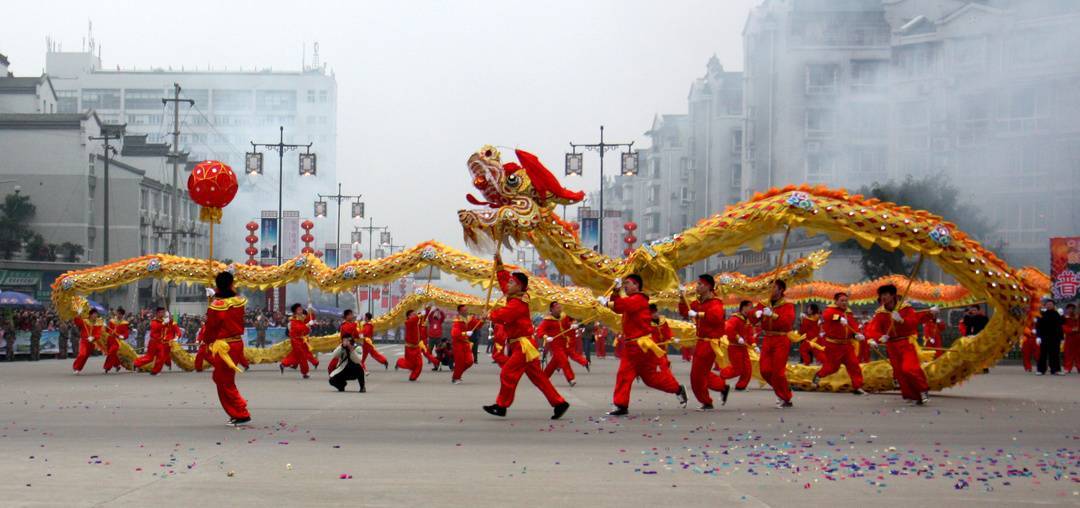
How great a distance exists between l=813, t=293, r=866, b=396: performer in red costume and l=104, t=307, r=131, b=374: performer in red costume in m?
13.7

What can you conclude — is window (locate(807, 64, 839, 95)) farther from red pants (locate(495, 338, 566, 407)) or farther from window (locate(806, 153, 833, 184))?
red pants (locate(495, 338, 566, 407))

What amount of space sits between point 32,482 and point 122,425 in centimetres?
456

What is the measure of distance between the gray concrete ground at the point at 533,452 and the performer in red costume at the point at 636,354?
36cm

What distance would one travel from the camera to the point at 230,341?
12.7 metres

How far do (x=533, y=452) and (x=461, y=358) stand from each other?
1258 cm

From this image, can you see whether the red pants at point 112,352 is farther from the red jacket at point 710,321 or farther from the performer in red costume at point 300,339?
the red jacket at point 710,321

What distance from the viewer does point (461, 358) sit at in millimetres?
22547

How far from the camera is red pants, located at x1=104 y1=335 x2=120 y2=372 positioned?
24516mm

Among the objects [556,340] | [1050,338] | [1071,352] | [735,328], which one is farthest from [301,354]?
[1071,352]

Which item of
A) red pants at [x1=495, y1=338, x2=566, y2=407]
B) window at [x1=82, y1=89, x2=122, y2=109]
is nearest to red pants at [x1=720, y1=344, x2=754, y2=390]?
red pants at [x1=495, y1=338, x2=566, y2=407]

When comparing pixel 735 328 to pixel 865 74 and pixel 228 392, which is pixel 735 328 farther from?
pixel 865 74

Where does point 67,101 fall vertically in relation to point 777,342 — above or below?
above

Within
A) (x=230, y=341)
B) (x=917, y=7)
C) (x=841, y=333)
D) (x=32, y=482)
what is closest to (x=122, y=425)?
(x=230, y=341)

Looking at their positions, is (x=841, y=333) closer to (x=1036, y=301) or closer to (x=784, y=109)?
(x=1036, y=301)
